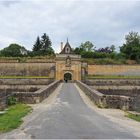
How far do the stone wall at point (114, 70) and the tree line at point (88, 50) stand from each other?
1038cm

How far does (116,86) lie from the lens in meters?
45.8

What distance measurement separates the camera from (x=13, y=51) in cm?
9975

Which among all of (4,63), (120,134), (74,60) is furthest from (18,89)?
(120,134)

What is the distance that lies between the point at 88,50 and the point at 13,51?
2002 centimetres

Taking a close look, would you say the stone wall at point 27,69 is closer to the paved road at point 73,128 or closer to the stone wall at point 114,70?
the stone wall at point 114,70

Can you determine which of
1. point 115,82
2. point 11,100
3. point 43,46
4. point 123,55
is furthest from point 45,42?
point 11,100

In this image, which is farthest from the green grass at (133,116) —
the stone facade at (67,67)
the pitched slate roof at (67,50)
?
the pitched slate roof at (67,50)

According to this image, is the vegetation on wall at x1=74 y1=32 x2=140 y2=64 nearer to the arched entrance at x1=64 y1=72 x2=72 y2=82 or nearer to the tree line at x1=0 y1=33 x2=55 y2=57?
the arched entrance at x1=64 y1=72 x2=72 y2=82

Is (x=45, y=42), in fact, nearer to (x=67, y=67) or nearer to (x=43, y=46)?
(x=43, y=46)

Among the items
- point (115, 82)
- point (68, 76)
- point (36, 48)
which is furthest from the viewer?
point (36, 48)

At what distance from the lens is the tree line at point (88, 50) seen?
8012 centimetres

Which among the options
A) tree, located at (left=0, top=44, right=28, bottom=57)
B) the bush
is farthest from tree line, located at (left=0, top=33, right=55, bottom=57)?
the bush

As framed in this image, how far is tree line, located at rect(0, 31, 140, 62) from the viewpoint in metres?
80.1

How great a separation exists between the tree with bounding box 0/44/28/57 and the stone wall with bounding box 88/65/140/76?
3081 centimetres
